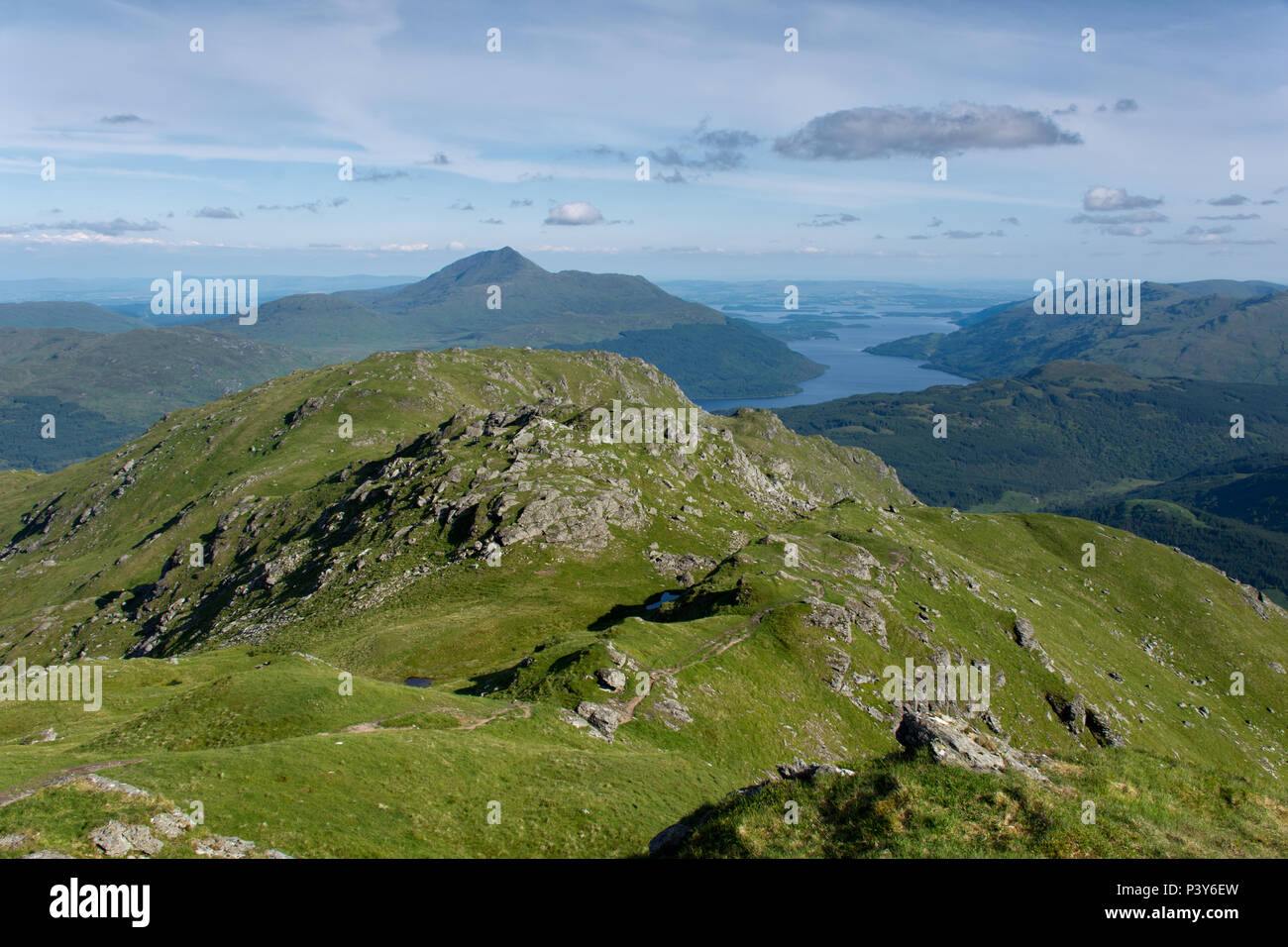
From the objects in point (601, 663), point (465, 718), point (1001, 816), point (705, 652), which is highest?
point (1001, 816)

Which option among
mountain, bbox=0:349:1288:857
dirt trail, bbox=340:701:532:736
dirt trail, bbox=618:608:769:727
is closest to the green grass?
mountain, bbox=0:349:1288:857

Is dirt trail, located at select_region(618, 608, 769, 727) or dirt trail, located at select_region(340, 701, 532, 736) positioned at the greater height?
dirt trail, located at select_region(340, 701, 532, 736)

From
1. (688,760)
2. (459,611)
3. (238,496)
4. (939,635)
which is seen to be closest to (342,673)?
Answer: (688,760)

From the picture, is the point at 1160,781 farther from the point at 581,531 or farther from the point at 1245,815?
the point at 581,531

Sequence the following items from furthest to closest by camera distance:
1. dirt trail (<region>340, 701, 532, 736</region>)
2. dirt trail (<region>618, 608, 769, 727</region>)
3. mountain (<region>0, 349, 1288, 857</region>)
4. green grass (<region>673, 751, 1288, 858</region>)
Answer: dirt trail (<region>618, 608, 769, 727</region>), dirt trail (<region>340, 701, 532, 736</region>), mountain (<region>0, 349, 1288, 857</region>), green grass (<region>673, 751, 1288, 858</region>)

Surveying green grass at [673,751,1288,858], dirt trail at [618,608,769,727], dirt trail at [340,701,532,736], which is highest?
green grass at [673,751,1288,858]

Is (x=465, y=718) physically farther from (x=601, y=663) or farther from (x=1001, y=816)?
(x=1001, y=816)

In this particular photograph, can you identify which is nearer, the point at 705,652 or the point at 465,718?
the point at 465,718

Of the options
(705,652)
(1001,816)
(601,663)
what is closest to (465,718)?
(601,663)

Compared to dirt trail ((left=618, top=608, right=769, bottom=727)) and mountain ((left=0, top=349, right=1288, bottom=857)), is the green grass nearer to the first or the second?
mountain ((left=0, top=349, right=1288, bottom=857))
